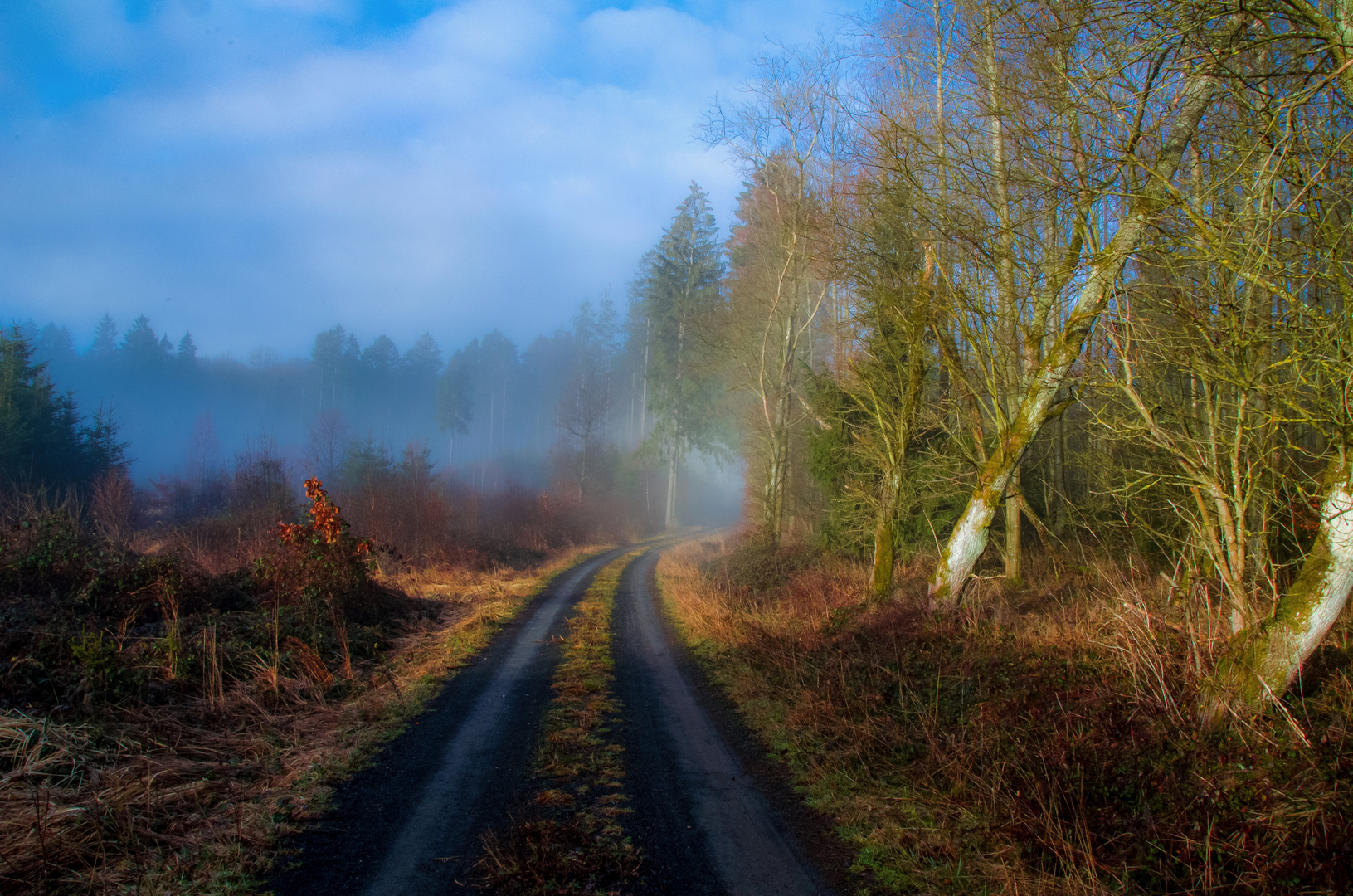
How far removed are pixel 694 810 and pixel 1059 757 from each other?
253cm

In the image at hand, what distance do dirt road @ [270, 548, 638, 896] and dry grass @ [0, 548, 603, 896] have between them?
26cm

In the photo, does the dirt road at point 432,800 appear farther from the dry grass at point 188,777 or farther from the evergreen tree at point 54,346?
the evergreen tree at point 54,346

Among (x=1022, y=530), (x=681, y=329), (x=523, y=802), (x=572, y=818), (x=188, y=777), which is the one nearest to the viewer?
(x=572, y=818)

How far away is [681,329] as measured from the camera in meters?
34.4

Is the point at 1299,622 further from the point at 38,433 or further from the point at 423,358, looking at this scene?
the point at 423,358

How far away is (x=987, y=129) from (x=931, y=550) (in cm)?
861

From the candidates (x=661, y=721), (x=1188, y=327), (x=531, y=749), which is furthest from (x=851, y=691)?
(x=1188, y=327)

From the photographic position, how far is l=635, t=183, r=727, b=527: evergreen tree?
1342 inches

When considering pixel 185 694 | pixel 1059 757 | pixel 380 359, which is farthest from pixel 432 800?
pixel 380 359

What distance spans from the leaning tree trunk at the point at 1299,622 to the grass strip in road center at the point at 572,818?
4358mm

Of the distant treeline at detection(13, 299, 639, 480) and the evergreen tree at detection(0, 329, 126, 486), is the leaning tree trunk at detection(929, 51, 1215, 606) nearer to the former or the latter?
the evergreen tree at detection(0, 329, 126, 486)

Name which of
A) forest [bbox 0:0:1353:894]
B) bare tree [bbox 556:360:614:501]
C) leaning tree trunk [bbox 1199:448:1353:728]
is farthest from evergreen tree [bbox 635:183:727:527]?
leaning tree trunk [bbox 1199:448:1353:728]

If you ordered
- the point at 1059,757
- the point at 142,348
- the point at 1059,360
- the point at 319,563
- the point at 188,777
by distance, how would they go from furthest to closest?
the point at 142,348 → the point at 319,563 → the point at 1059,360 → the point at 188,777 → the point at 1059,757

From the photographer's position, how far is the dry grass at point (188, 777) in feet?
11.1
